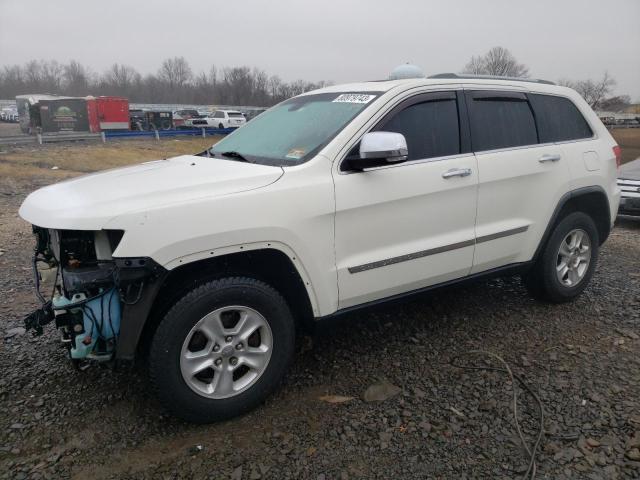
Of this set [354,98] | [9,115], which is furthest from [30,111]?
[354,98]

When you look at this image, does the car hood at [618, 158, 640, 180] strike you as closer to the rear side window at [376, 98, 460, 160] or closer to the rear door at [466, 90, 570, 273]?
the rear door at [466, 90, 570, 273]

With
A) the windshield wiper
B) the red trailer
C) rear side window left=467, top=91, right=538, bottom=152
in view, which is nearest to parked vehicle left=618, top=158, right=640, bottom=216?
rear side window left=467, top=91, right=538, bottom=152

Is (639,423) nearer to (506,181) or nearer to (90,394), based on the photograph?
(506,181)

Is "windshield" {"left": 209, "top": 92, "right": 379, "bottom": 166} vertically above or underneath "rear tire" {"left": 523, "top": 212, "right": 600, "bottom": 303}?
above

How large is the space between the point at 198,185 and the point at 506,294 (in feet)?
10.5

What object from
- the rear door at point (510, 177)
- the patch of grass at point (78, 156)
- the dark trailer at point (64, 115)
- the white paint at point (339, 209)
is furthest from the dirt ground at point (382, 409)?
the dark trailer at point (64, 115)

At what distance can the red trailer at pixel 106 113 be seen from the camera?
34750 millimetres

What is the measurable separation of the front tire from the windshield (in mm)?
879

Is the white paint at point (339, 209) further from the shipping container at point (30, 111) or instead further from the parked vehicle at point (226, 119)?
the shipping container at point (30, 111)

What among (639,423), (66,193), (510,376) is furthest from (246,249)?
(639,423)

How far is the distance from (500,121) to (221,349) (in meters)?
2.60

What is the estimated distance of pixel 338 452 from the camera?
2479 mm

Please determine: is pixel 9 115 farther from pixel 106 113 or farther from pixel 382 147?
pixel 382 147

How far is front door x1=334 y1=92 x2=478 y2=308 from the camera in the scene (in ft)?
9.46
